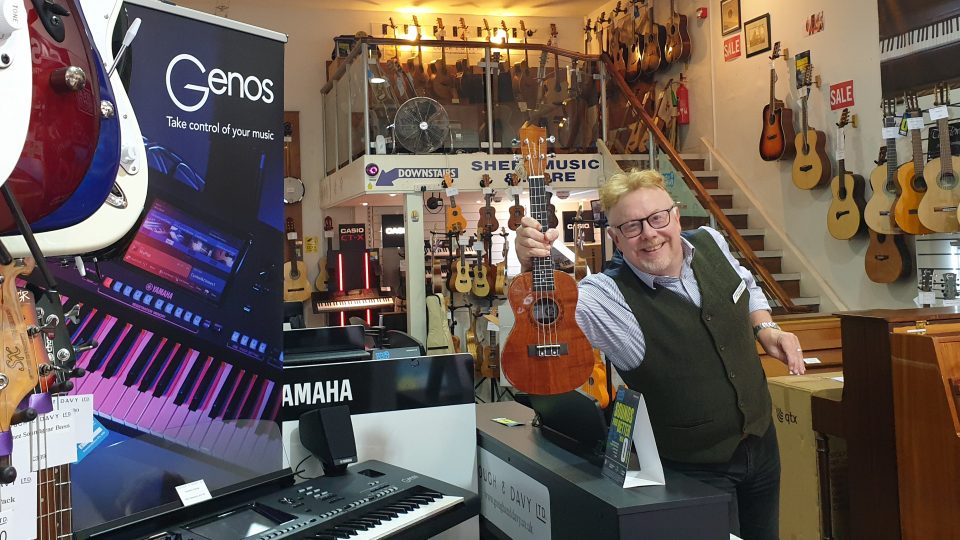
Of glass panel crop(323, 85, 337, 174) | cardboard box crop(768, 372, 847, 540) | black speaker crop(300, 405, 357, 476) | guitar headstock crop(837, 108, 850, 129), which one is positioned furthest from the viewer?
glass panel crop(323, 85, 337, 174)

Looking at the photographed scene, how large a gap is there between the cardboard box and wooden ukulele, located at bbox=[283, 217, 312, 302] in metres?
7.34

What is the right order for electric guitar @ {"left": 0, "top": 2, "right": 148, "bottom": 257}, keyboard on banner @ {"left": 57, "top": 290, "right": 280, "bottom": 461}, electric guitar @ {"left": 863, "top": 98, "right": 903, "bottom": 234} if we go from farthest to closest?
1. electric guitar @ {"left": 863, "top": 98, "right": 903, "bottom": 234}
2. keyboard on banner @ {"left": 57, "top": 290, "right": 280, "bottom": 461}
3. electric guitar @ {"left": 0, "top": 2, "right": 148, "bottom": 257}

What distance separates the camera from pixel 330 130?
9961mm

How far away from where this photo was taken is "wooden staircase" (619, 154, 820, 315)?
22.0ft

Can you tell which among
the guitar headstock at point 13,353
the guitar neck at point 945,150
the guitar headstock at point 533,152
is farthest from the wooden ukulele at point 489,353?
the guitar headstock at point 13,353

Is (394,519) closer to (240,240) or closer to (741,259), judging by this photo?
(240,240)

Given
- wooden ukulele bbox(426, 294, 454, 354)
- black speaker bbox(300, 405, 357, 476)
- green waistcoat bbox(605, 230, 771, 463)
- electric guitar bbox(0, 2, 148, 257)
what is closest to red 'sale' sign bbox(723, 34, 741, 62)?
wooden ukulele bbox(426, 294, 454, 354)

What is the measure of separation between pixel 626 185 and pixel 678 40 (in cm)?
761

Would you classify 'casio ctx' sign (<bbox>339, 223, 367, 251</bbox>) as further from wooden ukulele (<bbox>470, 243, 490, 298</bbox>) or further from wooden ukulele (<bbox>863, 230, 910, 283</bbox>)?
wooden ukulele (<bbox>863, 230, 910, 283</bbox>)

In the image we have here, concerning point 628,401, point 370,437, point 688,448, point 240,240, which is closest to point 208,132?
point 240,240

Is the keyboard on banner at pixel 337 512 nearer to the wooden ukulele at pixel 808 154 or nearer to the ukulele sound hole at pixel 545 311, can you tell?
the ukulele sound hole at pixel 545 311

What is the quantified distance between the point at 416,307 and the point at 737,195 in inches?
141

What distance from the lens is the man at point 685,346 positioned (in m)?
2.05

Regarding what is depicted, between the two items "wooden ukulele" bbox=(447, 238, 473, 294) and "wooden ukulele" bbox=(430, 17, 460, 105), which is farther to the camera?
"wooden ukulele" bbox=(430, 17, 460, 105)
